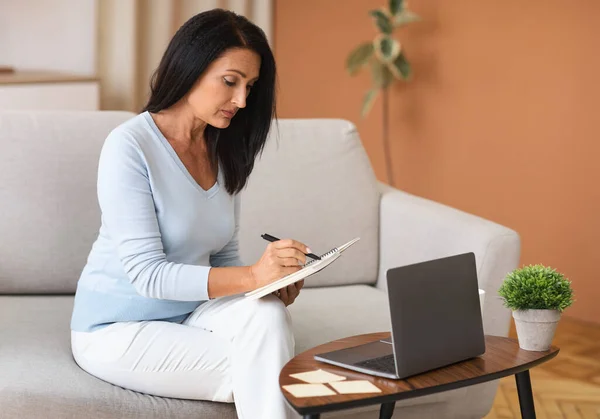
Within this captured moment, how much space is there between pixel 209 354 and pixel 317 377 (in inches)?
12.7

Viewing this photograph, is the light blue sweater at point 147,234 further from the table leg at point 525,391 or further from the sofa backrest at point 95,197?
the table leg at point 525,391

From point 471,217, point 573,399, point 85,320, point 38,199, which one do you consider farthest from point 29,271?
point 573,399

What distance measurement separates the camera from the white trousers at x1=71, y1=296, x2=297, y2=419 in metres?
1.60

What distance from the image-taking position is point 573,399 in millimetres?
2781

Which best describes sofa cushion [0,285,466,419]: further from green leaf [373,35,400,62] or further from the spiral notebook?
green leaf [373,35,400,62]

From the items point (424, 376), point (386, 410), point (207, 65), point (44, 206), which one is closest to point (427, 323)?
point (424, 376)

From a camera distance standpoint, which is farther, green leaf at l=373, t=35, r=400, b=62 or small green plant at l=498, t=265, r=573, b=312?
green leaf at l=373, t=35, r=400, b=62

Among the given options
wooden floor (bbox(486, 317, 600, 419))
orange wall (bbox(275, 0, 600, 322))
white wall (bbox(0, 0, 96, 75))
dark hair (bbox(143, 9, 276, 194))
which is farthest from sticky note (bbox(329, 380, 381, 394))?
white wall (bbox(0, 0, 96, 75))

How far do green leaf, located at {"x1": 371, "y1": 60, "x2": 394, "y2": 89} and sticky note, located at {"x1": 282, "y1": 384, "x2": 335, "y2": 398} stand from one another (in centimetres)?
304

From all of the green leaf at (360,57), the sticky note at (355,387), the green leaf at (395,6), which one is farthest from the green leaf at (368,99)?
the sticky note at (355,387)

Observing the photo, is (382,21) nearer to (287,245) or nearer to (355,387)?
(287,245)

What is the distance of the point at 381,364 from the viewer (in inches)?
58.0

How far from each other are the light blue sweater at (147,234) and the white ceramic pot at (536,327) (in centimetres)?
58

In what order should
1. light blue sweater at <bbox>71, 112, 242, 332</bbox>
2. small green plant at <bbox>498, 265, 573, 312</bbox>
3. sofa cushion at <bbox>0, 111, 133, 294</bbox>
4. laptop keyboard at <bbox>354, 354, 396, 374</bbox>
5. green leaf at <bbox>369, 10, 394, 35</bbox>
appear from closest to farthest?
laptop keyboard at <bbox>354, 354, 396, 374</bbox> → small green plant at <bbox>498, 265, 573, 312</bbox> → light blue sweater at <bbox>71, 112, 242, 332</bbox> → sofa cushion at <bbox>0, 111, 133, 294</bbox> → green leaf at <bbox>369, 10, 394, 35</bbox>
